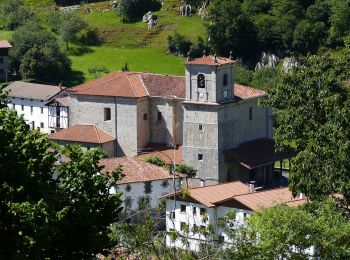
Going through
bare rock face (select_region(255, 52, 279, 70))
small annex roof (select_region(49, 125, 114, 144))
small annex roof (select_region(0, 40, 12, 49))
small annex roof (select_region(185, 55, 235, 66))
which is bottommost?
small annex roof (select_region(49, 125, 114, 144))

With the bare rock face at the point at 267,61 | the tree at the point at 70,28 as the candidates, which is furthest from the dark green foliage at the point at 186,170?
the tree at the point at 70,28

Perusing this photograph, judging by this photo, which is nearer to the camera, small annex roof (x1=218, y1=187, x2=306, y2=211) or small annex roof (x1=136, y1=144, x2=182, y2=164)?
small annex roof (x1=218, y1=187, x2=306, y2=211)

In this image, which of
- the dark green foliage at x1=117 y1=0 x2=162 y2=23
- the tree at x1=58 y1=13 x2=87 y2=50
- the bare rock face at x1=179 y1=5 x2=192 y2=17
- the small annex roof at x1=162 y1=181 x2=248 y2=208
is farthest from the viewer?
the dark green foliage at x1=117 y1=0 x2=162 y2=23

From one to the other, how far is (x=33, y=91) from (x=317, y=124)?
150 feet

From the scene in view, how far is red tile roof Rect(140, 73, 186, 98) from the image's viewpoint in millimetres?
69688

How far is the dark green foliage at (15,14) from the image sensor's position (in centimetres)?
11062

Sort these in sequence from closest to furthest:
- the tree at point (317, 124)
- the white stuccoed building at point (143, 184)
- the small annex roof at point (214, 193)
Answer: the tree at point (317, 124) < the small annex roof at point (214, 193) < the white stuccoed building at point (143, 184)

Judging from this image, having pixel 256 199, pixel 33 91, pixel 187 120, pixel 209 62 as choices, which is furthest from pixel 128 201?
pixel 33 91

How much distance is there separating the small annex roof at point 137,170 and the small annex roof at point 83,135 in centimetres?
919

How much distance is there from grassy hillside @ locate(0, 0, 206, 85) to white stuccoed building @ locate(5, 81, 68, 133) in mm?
8931

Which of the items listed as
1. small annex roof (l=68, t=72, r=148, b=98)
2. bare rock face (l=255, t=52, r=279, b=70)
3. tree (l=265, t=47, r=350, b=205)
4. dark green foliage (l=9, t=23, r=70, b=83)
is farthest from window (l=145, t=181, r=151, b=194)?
dark green foliage (l=9, t=23, r=70, b=83)

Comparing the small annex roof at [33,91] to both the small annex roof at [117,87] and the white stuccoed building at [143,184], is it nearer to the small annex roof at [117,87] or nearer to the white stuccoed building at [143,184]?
the small annex roof at [117,87]

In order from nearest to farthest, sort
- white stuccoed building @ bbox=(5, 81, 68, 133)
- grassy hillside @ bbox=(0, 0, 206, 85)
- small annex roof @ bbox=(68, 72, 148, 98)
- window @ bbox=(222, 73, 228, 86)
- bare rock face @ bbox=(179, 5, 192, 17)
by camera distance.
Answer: window @ bbox=(222, 73, 228, 86)
small annex roof @ bbox=(68, 72, 148, 98)
white stuccoed building @ bbox=(5, 81, 68, 133)
grassy hillside @ bbox=(0, 0, 206, 85)
bare rock face @ bbox=(179, 5, 192, 17)

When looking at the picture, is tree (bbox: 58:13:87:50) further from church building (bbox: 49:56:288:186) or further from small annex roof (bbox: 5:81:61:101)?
church building (bbox: 49:56:288:186)
